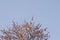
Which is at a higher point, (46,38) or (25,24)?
(25,24)

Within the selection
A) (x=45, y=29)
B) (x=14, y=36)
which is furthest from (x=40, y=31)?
(x=14, y=36)

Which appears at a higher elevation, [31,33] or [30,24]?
[30,24]

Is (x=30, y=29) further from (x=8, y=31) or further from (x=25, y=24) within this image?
(x=8, y=31)

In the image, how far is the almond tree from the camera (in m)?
12.9

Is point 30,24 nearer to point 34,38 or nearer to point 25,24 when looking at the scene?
point 25,24

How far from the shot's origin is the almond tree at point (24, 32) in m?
12.9

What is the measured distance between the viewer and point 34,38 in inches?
524

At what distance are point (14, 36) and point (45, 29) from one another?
2.99 metres

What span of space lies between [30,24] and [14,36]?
71.9 inches

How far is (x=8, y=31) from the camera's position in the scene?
1377 centimetres

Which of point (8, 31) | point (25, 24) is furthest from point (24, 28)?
point (8, 31)

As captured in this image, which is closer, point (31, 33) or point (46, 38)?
point (31, 33)

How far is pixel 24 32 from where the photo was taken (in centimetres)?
1285

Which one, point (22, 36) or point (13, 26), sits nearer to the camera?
point (22, 36)
